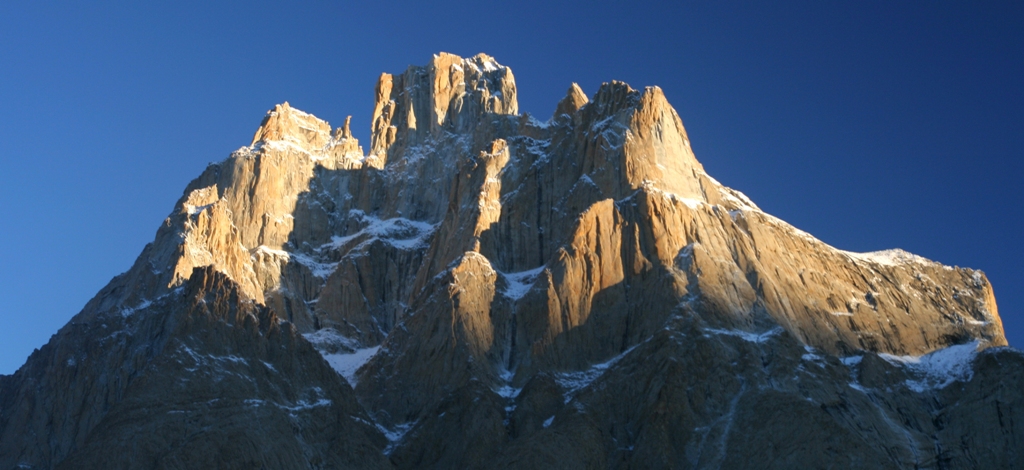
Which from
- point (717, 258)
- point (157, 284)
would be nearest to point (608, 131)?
point (717, 258)

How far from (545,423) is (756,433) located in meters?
21.1

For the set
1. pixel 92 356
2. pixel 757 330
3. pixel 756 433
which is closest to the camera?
pixel 756 433

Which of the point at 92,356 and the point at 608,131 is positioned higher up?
the point at 608,131

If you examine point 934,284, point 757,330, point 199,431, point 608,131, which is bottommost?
point 199,431

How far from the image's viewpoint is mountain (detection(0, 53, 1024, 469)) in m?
160

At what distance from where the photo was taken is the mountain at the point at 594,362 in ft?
526

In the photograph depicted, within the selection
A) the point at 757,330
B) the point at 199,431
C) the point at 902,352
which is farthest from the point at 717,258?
the point at 199,431

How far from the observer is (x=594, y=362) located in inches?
6895

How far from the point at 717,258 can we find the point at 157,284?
65.4m

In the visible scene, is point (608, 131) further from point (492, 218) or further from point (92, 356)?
point (92, 356)

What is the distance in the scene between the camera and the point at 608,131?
198 metres

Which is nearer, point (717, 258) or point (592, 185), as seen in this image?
point (717, 258)

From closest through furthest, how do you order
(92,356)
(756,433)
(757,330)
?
(756,433)
(757,330)
(92,356)

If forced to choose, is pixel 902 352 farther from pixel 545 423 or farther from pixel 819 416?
pixel 545 423
